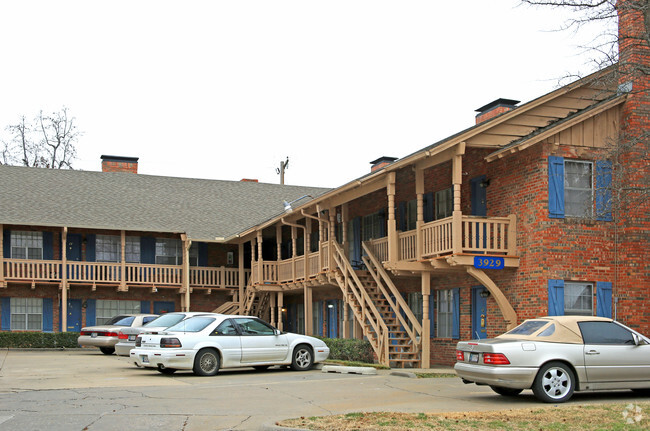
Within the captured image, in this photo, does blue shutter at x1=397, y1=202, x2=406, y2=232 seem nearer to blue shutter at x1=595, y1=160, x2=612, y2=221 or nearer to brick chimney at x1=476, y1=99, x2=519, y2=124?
brick chimney at x1=476, y1=99, x2=519, y2=124

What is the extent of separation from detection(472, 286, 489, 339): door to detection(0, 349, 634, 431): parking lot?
2873 millimetres

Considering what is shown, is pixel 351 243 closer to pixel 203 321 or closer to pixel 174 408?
pixel 203 321

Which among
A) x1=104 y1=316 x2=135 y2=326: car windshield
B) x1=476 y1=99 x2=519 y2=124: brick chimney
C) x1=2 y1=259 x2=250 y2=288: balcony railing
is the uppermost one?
x1=476 y1=99 x2=519 y2=124: brick chimney

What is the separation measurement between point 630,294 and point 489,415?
909cm

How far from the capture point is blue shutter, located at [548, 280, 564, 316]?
17984 millimetres

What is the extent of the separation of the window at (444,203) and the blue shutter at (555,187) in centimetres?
370

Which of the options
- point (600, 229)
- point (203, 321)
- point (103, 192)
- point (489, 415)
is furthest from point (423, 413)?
point (103, 192)

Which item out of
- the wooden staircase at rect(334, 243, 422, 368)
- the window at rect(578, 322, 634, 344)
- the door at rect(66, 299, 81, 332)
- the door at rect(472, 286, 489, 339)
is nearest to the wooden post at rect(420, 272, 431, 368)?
the wooden staircase at rect(334, 243, 422, 368)

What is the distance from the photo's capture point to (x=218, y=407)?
12422mm

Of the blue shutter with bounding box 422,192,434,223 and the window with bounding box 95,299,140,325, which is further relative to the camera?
the window with bounding box 95,299,140,325

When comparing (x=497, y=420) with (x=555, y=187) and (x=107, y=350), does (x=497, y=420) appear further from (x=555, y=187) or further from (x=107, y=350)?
(x=107, y=350)

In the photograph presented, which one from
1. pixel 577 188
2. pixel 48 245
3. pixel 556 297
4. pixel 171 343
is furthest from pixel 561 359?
pixel 48 245

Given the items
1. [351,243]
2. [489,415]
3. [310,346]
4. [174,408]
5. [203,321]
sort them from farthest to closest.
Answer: [351,243], [310,346], [203,321], [174,408], [489,415]

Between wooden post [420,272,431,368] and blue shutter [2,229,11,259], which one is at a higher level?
blue shutter [2,229,11,259]
